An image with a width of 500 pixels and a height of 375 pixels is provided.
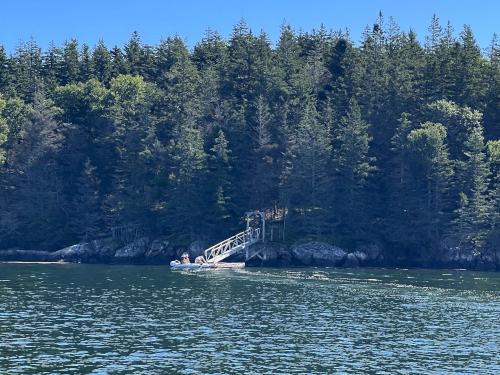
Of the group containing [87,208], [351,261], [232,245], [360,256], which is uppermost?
[87,208]

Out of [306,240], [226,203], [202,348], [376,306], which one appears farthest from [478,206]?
[202,348]

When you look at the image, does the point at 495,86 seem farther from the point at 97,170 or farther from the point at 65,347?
the point at 65,347

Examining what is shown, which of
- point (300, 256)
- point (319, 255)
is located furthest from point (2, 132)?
point (319, 255)

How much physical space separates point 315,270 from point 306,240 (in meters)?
10.2

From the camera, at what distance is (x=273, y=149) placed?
109 metres

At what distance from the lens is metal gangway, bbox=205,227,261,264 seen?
96069 mm

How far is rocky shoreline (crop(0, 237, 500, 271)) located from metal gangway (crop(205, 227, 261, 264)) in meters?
1.44

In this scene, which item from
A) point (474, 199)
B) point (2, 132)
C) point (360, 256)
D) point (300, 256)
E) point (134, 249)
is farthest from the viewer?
point (2, 132)

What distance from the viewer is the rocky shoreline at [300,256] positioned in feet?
317

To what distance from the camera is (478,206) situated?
317ft

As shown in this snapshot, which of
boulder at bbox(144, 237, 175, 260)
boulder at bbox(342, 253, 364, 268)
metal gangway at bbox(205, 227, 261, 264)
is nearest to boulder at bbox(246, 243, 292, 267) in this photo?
metal gangway at bbox(205, 227, 261, 264)

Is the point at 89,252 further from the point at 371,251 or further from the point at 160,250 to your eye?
the point at 371,251

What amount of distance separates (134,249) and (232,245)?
13.3 m

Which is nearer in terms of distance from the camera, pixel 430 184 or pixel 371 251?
pixel 371 251
